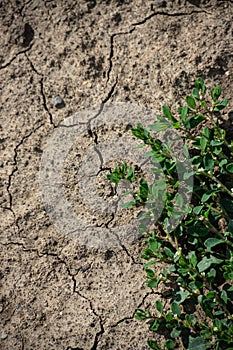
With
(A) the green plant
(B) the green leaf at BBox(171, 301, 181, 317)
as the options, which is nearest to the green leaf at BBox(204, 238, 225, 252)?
(A) the green plant

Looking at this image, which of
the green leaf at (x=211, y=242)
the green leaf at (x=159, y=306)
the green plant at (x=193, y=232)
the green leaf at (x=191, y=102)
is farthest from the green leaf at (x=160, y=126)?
the green leaf at (x=159, y=306)

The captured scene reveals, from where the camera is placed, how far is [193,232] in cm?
271

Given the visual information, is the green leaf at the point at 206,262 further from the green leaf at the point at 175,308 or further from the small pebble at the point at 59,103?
the small pebble at the point at 59,103

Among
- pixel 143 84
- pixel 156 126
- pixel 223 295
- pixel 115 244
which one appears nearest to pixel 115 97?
pixel 143 84

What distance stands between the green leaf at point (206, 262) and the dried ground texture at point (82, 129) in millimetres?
309

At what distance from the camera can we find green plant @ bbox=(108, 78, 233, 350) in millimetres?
2627

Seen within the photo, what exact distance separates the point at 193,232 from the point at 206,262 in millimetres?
168

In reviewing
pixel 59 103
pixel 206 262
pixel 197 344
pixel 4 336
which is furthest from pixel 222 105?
pixel 4 336

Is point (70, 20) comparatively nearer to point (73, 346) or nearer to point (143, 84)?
point (143, 84)

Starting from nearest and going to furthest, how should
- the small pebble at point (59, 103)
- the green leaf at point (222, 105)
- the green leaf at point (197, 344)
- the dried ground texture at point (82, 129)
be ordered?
the green leaf at point (197, 344)
the green leaf at point (222, 105)
the dried ground texture at point (82, 129)
the small pebble at point (59, 103)

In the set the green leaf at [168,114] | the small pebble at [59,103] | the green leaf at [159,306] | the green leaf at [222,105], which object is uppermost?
the green leaf at [222,105]

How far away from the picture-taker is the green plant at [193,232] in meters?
2.63

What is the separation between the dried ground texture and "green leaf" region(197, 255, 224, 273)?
1.01 ft

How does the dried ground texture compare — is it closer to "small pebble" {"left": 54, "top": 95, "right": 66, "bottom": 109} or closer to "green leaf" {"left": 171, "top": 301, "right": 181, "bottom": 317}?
"small pebble" {"left": 54, "top": 95, "right": 66, "bottom": 109}
